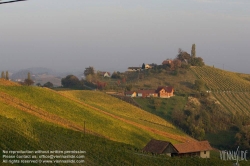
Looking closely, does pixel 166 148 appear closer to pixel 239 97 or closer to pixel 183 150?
pixel 183 150

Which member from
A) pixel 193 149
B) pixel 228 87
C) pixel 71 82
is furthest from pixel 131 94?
pixel 193 149

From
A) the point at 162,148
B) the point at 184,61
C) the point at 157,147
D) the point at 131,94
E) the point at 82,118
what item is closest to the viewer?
the point at 162,148

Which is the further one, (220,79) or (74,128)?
(220,79)

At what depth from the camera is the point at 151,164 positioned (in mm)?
26953

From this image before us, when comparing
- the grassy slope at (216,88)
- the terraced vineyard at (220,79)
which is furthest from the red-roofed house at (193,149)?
the terraced vineyard at (220,79)

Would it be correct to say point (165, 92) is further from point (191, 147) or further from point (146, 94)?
point (191, 147)

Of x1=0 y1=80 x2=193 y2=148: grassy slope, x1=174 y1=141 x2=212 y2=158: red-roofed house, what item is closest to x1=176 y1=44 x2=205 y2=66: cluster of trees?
x1=0 y1=80 x2=193 y2=148: grassy slope

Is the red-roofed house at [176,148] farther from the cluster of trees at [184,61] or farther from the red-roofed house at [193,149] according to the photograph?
the cluster of trees at [184,61]

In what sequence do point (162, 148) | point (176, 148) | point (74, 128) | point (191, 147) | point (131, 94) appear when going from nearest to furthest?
1. point (162, 148)
2. point (176, 148)
3. point (191, 147)
4. point (74, 128)
5. point (131, 94)

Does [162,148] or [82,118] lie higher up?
[82,118]

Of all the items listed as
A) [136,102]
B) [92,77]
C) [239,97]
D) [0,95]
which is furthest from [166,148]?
[92,77]

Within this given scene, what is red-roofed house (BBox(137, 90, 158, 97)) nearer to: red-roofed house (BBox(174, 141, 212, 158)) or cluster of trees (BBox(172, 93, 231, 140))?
cluster of trees (BBox(172, 93, 231, 140))

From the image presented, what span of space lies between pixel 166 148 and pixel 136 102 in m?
42.4

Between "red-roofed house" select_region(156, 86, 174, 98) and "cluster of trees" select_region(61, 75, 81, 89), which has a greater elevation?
"cluster of trees" select_region(61, 75, 81, 89)
